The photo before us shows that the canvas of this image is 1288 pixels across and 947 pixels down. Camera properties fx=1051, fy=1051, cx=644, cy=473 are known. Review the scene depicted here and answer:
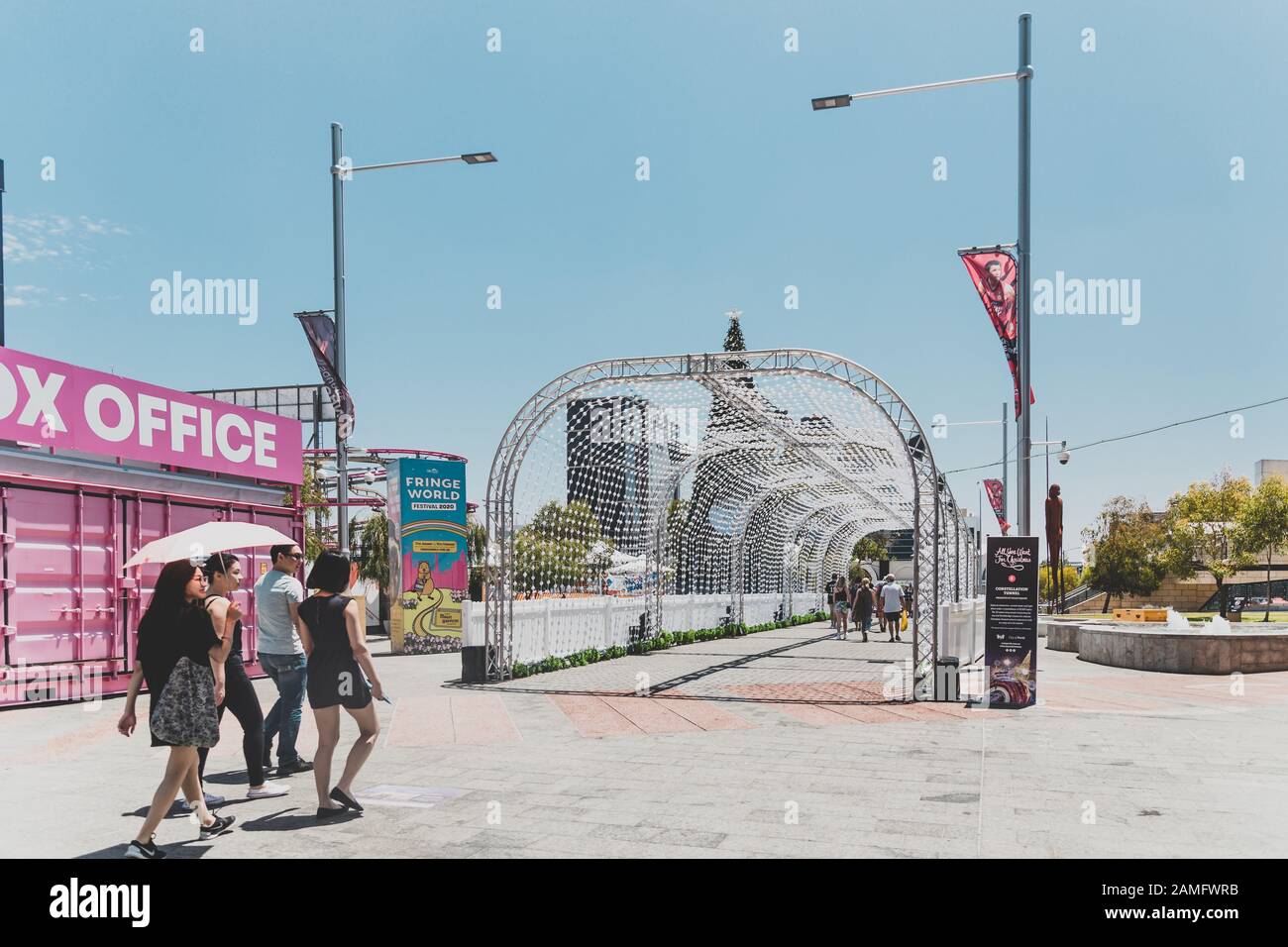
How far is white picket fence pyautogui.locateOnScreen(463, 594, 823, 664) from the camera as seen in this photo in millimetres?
16281

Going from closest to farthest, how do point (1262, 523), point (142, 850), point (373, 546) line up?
point (142, 850)
point (373, 546)
point (1262, 523)

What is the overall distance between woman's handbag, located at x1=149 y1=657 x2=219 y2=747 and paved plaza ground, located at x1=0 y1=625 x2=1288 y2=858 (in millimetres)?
667

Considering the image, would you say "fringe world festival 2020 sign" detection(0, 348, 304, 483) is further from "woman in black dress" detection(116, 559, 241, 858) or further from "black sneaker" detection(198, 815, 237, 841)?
"black sneaker" detection(198, 815, 237, 841)

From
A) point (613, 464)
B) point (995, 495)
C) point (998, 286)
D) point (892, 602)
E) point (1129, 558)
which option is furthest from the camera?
point (1129, 558)

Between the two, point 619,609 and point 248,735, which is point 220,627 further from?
point 619,609

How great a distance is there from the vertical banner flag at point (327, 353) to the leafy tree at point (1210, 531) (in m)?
35.5

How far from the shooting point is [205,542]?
6922mm

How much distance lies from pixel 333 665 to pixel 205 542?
53.0 inches

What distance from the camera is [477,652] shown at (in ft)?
48.4

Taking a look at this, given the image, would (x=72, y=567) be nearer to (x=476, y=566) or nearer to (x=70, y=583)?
(x=70, y=583)

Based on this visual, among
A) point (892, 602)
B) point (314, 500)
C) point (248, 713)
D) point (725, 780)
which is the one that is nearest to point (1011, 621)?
point (725, 780)

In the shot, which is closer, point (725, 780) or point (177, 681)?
point (177, 681)
